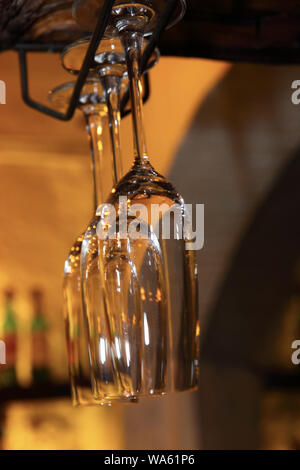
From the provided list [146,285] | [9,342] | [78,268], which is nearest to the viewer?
[146,285]

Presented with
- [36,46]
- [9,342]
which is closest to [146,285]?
[36,46]

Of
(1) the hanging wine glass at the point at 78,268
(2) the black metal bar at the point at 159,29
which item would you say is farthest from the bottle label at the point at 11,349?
(2) the black metal bar at the point at 159,29

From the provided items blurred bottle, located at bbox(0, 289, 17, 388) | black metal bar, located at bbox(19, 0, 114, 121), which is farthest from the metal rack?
blurred bottle, located at bbox(0, 289, 17, 388)

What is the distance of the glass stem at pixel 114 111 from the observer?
1.77 feet

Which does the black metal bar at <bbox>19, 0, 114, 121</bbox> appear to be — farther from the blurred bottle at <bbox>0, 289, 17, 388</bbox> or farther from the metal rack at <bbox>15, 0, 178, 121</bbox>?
the blurred bottle at <bbox>0, 289, 17, 388</bbox>

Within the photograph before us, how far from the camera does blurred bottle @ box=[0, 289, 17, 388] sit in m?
2.06

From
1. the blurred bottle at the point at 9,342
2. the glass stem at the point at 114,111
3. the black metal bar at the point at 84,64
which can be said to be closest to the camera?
the black metal bar at the point at 84,64

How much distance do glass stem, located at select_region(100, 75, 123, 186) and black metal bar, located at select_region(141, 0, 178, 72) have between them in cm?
3

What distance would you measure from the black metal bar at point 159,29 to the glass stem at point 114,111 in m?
0.03

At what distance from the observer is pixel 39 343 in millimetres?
2143

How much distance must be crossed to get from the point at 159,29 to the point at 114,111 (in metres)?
0.10

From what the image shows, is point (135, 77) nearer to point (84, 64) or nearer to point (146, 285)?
point (84, 64)

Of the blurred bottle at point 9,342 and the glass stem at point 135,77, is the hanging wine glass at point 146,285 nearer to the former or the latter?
the glass stem at point 135,77
